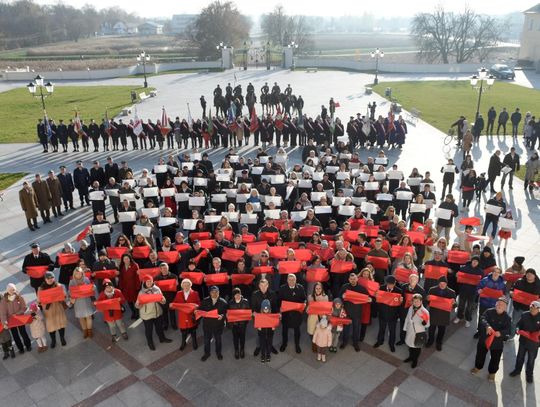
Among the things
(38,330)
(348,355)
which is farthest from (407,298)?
(38,330)

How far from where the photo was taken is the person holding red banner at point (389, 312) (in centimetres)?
934

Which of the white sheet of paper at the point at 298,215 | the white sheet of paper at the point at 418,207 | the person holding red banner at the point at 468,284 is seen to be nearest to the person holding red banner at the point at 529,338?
the person holding red banner at the point at 468,284

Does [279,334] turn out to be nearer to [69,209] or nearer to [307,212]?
[307,212]

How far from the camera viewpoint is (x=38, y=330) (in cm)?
970

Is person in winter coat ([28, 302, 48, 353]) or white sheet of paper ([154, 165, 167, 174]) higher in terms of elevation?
white sheet of paper ([154, 165, 167, 174])

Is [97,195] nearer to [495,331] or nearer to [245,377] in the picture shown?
[245,377]

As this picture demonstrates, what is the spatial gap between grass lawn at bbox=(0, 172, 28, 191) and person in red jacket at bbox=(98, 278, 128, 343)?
45.2ft

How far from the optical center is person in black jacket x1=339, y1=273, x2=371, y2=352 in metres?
9.38

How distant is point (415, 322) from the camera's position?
8781mm

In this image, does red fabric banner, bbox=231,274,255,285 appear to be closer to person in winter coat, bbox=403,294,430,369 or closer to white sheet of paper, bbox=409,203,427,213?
person in winter coat, bbox=403,294,430,369

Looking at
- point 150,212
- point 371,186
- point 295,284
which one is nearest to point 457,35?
point 371,186

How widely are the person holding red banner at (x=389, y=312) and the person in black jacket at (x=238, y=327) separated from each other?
270cm

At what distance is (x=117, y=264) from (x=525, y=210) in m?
14.3

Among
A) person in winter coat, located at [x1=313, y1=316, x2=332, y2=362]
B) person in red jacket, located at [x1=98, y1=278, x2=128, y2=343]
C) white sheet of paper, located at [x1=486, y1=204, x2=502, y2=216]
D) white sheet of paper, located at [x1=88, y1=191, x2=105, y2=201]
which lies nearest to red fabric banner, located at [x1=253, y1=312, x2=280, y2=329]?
person in winter coat, located at [x1=313, y1=316, x2=332, y2=362]
